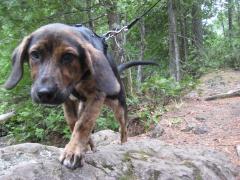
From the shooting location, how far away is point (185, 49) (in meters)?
16.6

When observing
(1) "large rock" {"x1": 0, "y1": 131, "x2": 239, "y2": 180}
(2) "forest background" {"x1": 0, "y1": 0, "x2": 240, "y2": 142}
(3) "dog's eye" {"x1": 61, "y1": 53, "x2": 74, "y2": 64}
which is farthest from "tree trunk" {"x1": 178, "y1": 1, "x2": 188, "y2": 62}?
(3) "dog's eye" {"x1": 61, "y1": 53, "x2": 74, "y2": 64}

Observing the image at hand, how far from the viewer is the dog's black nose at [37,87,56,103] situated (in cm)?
314

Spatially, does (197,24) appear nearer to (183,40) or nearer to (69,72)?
(183,40)

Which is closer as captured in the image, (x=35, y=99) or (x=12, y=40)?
(x=35, y=99)

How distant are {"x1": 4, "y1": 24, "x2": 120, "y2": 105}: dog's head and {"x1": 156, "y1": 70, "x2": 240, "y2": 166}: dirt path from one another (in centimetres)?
332

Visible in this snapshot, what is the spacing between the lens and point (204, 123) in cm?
830

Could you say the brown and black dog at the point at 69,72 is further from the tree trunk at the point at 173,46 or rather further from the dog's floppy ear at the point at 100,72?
the tree trunk at the point at 173,46

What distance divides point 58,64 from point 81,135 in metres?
0.76

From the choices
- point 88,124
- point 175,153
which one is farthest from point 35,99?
point 175,153

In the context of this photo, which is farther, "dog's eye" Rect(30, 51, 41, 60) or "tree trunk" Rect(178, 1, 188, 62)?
"tree trunk" Rect(178, 1, 188, 62)

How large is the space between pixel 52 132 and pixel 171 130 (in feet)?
8.15

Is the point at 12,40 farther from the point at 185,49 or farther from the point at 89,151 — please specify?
the point at 185,49

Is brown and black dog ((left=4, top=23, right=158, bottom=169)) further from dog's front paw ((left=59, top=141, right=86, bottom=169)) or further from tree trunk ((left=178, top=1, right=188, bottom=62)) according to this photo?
tree trunk ((left=178, top=1, right=188, bottom=62))

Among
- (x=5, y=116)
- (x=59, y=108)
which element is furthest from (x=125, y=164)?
(x=5, y=116)
